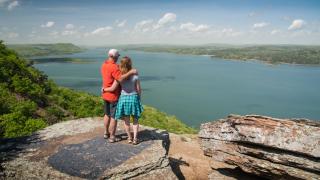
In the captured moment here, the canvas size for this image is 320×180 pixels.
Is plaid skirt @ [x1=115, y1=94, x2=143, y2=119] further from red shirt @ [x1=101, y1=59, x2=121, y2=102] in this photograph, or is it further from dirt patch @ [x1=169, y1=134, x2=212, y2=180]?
dirt patch @ [x1=169, y1=134, x2=212, y2=180]

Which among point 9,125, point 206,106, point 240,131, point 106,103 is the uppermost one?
point 106,103

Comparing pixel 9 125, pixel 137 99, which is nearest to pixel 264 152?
pixel 137 99

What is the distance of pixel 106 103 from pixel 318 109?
236 ft

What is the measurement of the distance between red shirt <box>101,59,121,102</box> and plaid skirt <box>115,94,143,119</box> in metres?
0.23

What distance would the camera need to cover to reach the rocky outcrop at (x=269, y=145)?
8.25 metres

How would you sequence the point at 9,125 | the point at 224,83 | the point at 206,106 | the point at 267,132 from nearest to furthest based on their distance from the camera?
1. the point at 267,132
2. the point at 9,125
3. the point at 206,106
4. the point at 224,83

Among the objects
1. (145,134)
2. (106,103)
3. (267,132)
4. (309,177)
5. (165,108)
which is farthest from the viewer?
(165,108)

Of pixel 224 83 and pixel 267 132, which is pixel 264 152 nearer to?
pixel 267 132

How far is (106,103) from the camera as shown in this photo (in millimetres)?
9344

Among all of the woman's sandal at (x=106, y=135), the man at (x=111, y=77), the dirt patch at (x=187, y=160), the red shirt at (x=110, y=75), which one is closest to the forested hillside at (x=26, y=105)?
the woman's sandal at (x=106, y=135)

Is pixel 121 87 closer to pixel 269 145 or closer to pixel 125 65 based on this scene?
pixel 125 65

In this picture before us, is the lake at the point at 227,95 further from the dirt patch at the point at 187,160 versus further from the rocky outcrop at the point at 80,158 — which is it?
the rocky outcrop at the point at 80,158

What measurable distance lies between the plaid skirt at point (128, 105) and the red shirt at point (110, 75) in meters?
0.23

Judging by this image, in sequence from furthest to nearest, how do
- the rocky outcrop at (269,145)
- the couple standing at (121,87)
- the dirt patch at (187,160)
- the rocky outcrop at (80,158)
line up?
the dirt patch at (187,160) < the couple standing at (121,87) < the rocky outcrop at (269,145) < the rocky outcrop at (80,158)
